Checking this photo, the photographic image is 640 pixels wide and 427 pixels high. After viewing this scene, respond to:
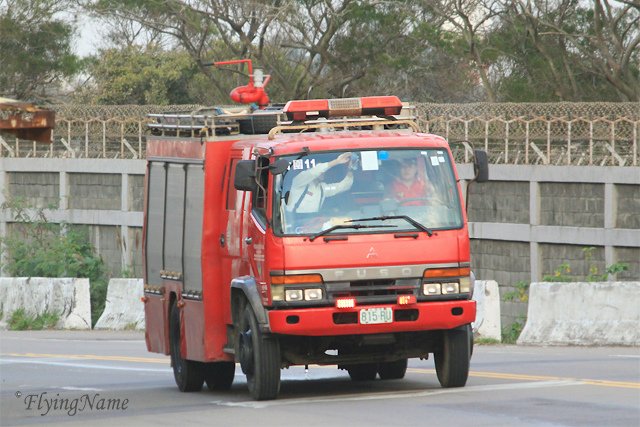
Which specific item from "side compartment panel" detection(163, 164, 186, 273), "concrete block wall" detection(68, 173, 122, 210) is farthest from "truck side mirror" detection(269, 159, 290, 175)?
"concrete block wall" detection(68, 173, 122, 210)

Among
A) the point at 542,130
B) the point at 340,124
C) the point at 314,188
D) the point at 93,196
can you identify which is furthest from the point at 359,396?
the point at 93,196

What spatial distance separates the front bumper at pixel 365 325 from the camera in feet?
42.5

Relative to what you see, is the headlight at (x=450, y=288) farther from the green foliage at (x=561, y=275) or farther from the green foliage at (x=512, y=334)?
the green foliage at (x=561, y=275)

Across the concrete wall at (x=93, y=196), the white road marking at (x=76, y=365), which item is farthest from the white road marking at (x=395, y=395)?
the concrete wall at (x=93, y=196)

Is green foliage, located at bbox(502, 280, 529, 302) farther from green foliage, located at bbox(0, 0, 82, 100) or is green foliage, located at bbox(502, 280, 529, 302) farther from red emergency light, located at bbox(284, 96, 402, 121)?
green foliage, located at bbox(0, 0, 82, 100)

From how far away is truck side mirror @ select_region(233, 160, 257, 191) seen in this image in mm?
13211

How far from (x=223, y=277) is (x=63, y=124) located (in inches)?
1025

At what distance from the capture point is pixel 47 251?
3731 cm

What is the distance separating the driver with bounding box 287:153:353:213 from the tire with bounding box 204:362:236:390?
3053mm

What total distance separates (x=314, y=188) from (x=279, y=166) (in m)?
0.37

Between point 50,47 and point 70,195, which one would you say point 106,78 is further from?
point 70,195

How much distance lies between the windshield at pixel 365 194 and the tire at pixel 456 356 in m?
1.06

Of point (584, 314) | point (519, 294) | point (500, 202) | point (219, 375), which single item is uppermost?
point (500, 202)

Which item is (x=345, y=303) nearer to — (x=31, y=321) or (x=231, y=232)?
(x=231, y=232)
